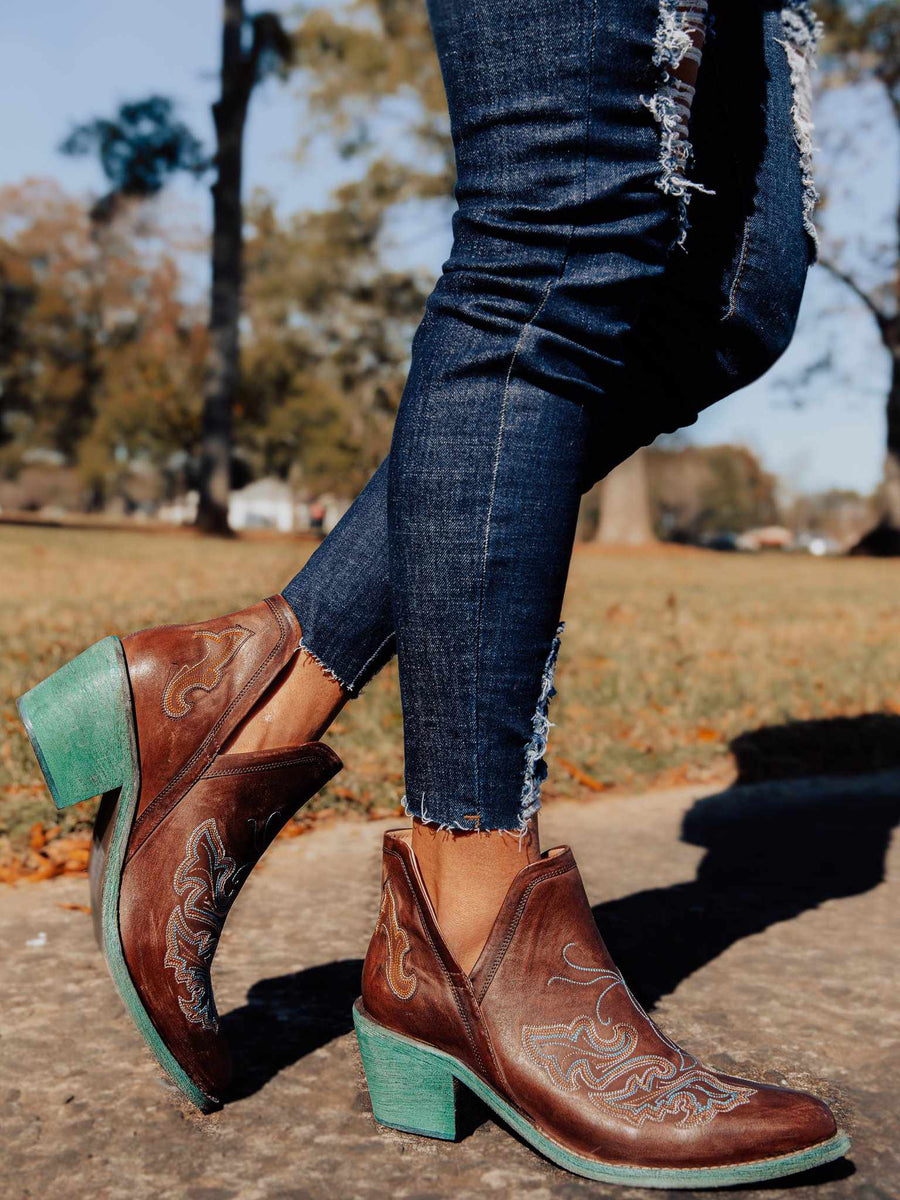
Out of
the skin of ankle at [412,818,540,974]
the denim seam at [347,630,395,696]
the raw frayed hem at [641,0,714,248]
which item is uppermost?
the raw frayed hem at [641,0,714,248]

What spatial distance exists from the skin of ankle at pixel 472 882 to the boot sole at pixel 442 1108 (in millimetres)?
103

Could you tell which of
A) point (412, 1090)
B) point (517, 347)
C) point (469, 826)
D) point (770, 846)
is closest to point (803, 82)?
point (517, 347)

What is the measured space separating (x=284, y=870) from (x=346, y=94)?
20655 millimetres

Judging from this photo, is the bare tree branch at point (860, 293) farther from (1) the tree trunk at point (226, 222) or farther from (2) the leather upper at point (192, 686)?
(2) the leather upper at point (192, 686)

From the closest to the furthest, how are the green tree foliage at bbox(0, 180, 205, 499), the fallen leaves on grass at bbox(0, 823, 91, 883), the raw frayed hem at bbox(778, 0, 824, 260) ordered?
the raw frayed hem at bbox(778, 0, 824, 260) → the fallen leaves on grass at bbox(0, 823, 91, 883) → the green tree foliage at bbox(0, 180, 205, 499)

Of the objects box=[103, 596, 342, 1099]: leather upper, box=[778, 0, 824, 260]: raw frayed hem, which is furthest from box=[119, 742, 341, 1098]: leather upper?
box=[778, 0, 824, 260]: raw frayed hem

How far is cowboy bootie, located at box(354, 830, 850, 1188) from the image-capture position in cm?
109

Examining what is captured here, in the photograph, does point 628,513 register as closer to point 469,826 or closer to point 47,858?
point 47,858

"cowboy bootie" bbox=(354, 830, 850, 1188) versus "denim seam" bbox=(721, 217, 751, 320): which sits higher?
"denim seam" bbox=(721, 217, 751, 320)

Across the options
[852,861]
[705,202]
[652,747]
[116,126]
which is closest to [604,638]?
[652,747]

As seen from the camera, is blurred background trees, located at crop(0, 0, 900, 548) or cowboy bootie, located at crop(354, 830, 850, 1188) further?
blurred background trees, located at crop(0, 0, 900, 548)

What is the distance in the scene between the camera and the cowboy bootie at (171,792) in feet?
3.97

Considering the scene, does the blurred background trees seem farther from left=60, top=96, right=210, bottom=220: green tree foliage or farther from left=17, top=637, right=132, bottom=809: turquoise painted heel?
left=17, top=637, right=132, bottom=809: turquoise painted heel

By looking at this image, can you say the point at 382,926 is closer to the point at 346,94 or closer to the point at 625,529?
the point at 346,94
